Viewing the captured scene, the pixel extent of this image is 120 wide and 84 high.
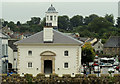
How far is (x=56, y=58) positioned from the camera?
4775cm

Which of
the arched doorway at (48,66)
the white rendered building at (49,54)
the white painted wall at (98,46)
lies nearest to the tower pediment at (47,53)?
the white rendered building at (49,54)

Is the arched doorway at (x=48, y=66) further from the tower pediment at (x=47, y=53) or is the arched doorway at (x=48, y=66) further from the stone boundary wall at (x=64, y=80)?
the stone boundary wall at (x=64, y=80)

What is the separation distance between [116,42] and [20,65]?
53.0 m

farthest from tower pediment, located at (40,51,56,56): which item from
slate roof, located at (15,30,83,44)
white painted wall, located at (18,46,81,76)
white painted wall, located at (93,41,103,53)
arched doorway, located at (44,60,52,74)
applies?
white painted wall, located at (93,41,103,53)

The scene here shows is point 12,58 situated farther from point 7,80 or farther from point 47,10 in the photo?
point 7,80

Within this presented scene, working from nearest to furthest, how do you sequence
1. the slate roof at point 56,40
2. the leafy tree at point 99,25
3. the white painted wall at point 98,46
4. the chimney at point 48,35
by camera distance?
the slate roof at point 56,40, the chimney at point 48,35, the white painted wall at point 98,46, the leafy tree at point 99,25

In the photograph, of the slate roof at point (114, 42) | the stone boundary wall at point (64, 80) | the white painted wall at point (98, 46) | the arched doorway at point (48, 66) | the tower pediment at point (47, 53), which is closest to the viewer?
the stone boundary wall at point (64, 80)

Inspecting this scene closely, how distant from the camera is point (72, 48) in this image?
156 feet

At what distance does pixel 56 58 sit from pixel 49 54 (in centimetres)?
98

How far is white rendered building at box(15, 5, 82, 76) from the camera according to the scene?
47.4 m

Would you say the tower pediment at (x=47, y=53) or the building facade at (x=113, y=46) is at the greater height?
the building facade at (x=113, y=46)

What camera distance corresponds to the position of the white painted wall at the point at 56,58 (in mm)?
47500

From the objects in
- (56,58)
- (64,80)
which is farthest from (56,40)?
(64,80)

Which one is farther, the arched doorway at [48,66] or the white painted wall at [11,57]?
the white painted wall at [11,57]
